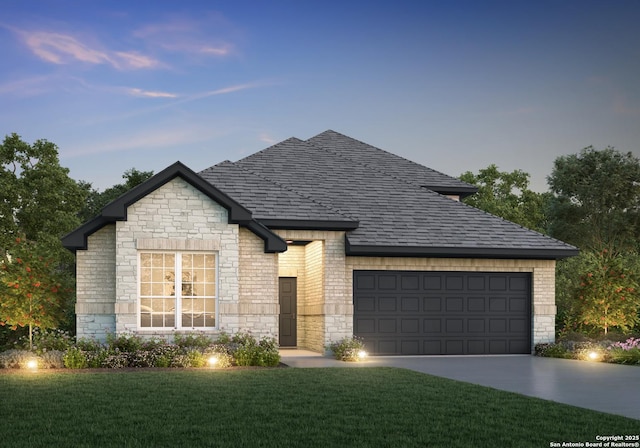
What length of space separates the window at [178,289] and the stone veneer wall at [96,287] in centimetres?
96

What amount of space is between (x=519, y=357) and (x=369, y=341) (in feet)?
14.6

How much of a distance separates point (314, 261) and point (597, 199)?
32529 mm

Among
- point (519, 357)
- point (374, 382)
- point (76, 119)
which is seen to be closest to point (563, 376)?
point (374, 382)

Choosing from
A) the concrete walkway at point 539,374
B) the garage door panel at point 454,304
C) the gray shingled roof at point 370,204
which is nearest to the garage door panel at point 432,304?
the garage door panel at point 454,304

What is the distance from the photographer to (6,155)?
129 feet

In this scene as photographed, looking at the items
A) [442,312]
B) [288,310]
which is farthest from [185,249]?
[442,312]

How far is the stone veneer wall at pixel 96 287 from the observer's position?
1991 cm

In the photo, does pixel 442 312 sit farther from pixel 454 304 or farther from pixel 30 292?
pixel 30 292

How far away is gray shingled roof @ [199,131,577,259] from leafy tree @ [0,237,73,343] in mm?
5813

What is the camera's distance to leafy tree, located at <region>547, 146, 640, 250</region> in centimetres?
4984

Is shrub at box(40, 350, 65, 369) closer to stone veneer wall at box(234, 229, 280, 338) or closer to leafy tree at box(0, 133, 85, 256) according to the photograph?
stone veneer wall at box(234, 229, 280, 338)

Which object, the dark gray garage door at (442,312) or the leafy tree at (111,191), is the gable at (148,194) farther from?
the leafy tree at (111,191)

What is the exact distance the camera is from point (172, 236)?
1980 centimetres

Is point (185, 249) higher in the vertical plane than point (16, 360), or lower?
higher
